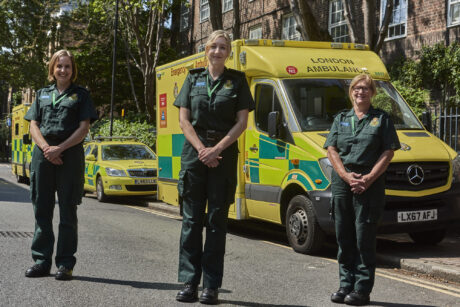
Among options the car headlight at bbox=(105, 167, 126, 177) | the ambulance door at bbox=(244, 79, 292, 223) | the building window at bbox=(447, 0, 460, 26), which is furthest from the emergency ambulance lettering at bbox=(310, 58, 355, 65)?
the building window at bbox=(447, 0, 460, 26)

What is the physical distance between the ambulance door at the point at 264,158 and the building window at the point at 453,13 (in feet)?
28.8

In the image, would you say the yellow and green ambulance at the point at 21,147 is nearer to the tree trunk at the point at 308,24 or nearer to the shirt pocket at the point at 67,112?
the tree trunk at the point at 308,24

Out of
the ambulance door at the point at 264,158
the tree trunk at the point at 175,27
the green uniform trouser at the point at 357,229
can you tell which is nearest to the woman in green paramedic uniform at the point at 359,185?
the green uniform trouser at the point at 357,229

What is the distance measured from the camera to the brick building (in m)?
15.9

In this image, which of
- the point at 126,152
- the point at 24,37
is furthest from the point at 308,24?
the point at 24,37

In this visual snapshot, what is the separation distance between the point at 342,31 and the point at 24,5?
974 inches

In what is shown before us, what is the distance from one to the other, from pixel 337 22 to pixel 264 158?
12660mm

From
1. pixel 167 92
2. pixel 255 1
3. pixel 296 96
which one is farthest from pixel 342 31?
pixel 296 96

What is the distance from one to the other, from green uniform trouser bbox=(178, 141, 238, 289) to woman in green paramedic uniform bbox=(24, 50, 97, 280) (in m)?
1.15

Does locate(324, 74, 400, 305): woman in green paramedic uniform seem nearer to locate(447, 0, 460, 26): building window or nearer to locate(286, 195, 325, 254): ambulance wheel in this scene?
locate(286, 195, 325, 254): ambulance wheel

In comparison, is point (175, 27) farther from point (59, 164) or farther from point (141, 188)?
point (59, 164)

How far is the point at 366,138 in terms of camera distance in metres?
5.03

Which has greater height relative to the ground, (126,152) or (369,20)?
(369,20)

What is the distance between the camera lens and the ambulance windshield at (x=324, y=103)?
8.05m
